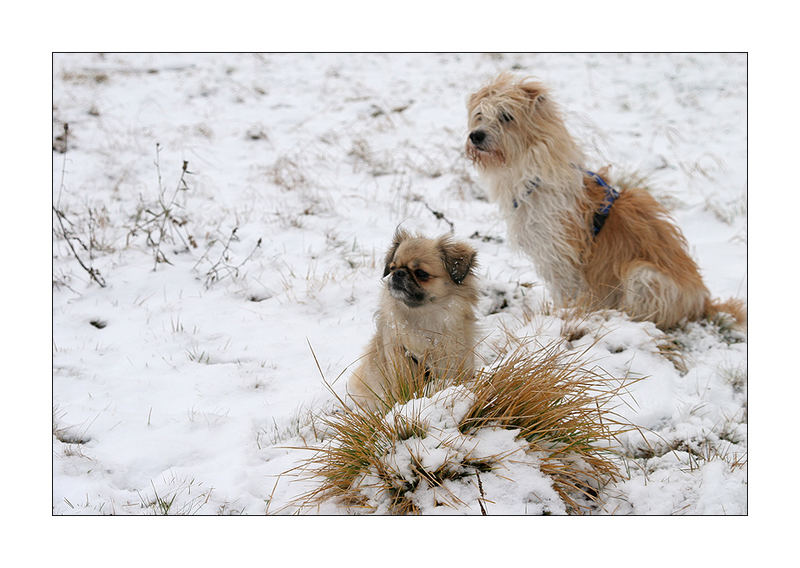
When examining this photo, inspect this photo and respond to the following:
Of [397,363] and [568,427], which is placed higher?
[397,363]

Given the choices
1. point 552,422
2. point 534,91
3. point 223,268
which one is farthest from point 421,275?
point 223,268

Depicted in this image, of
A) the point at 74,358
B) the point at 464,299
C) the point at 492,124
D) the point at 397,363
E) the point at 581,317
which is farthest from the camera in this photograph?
the point at 492,124

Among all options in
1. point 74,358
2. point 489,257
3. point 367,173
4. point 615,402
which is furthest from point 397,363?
point 367,173

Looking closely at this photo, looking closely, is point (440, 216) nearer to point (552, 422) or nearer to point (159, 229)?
point (159, 229)

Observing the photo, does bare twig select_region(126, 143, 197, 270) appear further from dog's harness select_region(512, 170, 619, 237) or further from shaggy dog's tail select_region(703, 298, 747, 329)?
shaggy dog's tail select_region(703, 298, 747, 329)

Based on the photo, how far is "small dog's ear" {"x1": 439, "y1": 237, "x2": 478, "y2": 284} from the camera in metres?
3.46

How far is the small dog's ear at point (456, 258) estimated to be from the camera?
3.46 metres

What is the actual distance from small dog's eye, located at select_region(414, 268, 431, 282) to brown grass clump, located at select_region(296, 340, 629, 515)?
2.26 feet

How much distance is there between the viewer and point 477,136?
500 cm

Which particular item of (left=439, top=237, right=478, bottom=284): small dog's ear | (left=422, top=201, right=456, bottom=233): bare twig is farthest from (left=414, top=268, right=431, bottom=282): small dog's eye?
(left=422, top=201, right=456, bottom=233): bare twig

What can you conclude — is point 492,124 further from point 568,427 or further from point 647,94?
point 647,94

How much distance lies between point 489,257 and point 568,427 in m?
3.40

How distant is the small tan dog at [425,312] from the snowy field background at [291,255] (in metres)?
0.43

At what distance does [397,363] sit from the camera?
3.26m
